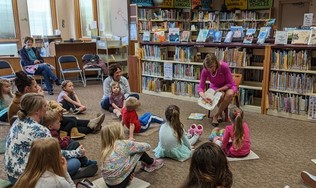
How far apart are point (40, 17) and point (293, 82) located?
7605mm

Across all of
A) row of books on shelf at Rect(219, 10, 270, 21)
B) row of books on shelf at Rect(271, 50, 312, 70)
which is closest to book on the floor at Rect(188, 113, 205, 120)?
row of books on shelf at Rect(271, 50, 312, 70)

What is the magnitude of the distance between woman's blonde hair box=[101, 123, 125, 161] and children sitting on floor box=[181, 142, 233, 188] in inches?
40.7

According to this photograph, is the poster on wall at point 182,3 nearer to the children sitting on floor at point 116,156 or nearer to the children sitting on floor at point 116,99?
the children sitting on floor at point 116,99

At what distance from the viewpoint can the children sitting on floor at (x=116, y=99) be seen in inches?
184

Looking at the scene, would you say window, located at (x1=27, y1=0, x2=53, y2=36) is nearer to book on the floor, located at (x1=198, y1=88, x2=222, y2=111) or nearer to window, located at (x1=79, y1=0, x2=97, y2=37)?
window, located at (x1=79, y1=0, x2=97, y2=37)

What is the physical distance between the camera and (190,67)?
5641 millimetres

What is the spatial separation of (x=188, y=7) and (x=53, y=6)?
4.19 m

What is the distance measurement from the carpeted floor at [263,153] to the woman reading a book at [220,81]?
1.04 feet

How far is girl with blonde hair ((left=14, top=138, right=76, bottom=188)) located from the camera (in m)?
1.71

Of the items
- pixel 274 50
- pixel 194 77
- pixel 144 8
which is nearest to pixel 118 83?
pixel 194 77

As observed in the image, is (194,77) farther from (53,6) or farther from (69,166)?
(53,6)

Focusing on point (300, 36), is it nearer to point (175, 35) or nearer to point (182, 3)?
point (175, 35)

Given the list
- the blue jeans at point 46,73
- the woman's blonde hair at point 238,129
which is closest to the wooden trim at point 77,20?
the blue jeans at point 46,73

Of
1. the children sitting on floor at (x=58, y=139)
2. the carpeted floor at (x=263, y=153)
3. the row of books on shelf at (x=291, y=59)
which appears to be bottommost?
the carpeted floor at (x=263, y=153)
